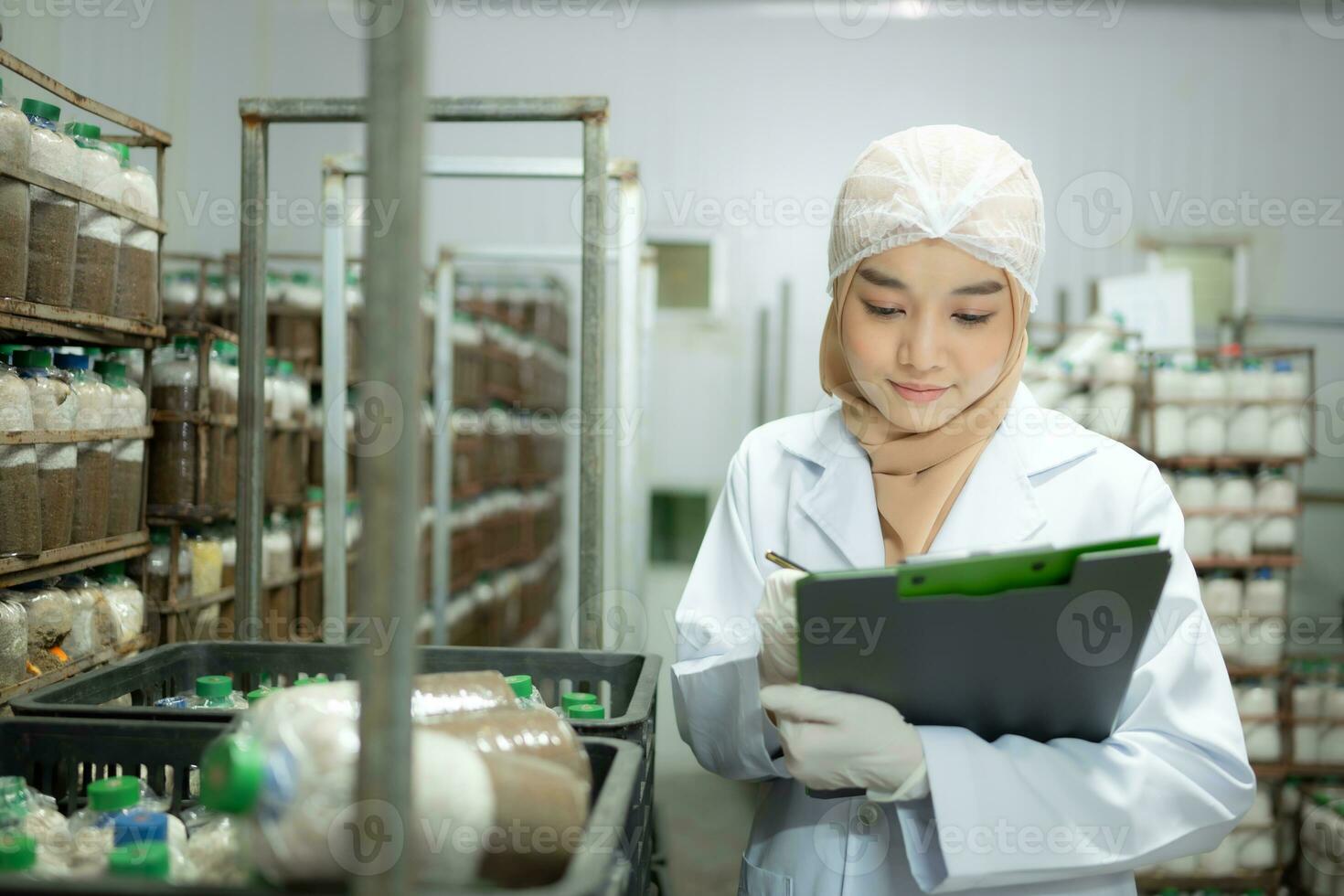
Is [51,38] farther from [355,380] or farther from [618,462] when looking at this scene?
[618,462]

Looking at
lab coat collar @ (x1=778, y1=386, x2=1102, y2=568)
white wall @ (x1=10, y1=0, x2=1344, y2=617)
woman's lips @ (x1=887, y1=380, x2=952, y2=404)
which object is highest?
white wall @ (x1=10, y1=0, x2=1344, y2=617)

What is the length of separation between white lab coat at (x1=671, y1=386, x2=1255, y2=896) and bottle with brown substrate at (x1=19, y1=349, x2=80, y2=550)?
1.06m

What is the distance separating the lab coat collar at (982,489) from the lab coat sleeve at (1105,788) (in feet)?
0.75

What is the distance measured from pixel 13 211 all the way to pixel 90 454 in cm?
46

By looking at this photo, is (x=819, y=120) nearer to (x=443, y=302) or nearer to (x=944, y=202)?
(x=443, y=302)

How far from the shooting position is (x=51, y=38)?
2.71m

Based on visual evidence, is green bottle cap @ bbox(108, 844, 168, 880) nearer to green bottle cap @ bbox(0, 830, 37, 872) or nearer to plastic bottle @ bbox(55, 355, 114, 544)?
green bottle cap @ bbox(0, 830, 37, 872)

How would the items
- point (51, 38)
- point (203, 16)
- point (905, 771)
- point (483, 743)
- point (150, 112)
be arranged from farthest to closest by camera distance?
point (203, 16)
point (150, 112)
point (51, 38)
point (905, 771)
point (483, 743)

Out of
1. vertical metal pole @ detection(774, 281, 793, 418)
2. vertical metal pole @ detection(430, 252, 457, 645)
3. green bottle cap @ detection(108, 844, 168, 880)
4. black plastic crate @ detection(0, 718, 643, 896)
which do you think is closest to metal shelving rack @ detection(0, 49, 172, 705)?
black plastic crate @ detection(0, 718, 643, 896)

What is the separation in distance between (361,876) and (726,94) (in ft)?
18.5

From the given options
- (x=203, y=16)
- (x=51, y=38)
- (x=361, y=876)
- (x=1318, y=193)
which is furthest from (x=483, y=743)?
(x=1318, y=193)

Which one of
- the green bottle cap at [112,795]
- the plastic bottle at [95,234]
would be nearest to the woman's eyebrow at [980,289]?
the green bottle cap at [112,795]

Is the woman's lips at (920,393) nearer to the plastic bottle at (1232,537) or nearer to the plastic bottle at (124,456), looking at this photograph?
the plastic bottle at (124,456)

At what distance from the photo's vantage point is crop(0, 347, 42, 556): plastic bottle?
1457 millimetres
